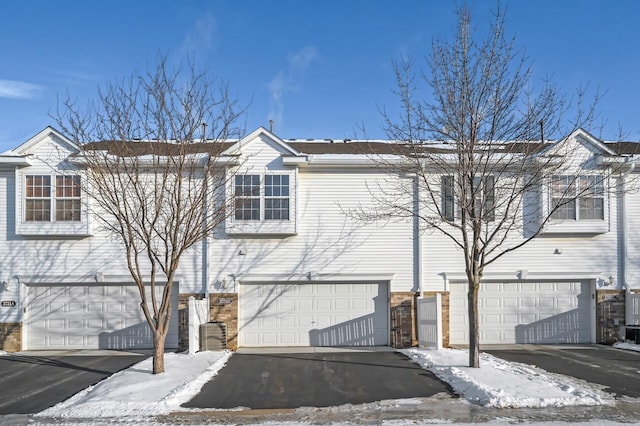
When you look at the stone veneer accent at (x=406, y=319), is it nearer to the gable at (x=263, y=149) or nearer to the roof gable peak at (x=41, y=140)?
the gable at (x=263, y=149)

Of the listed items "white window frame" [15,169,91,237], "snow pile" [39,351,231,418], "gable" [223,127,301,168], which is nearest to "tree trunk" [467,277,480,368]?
"snow pile" [39,351,231,418]

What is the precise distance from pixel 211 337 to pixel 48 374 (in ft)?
12.9

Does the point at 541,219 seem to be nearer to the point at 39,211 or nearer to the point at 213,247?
the point at 213,247

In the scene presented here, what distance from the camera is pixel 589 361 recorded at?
1267cm

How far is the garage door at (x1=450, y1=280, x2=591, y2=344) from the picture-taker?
15.7 m

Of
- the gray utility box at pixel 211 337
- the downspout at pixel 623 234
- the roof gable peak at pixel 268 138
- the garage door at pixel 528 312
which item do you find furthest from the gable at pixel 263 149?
the downspout at pixel 623 234

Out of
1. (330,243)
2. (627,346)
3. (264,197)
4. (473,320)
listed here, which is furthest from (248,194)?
(627,346)

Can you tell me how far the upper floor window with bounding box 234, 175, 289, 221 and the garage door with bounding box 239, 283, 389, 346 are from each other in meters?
2.02

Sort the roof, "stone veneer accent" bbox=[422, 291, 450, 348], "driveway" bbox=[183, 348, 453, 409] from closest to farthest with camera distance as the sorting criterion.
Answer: "driveway" bbox=[183, 348, 453, 409] < the roof < "stone veneer accent" bbox=[422, 291, 450, 348]

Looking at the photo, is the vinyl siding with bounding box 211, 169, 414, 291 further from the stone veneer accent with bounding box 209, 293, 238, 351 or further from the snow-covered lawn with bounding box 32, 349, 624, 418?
the snow-covered lawn with bounding box 32, 349, 624, 418

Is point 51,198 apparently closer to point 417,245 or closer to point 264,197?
point 264,197

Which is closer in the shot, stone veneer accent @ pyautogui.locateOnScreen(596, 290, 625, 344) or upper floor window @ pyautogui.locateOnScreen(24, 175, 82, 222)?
upper floor window @ pyautogui.locateOnScreen(24, 175, 82, 222)

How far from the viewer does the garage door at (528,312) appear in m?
15.7

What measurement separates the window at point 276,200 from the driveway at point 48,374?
5.01m
